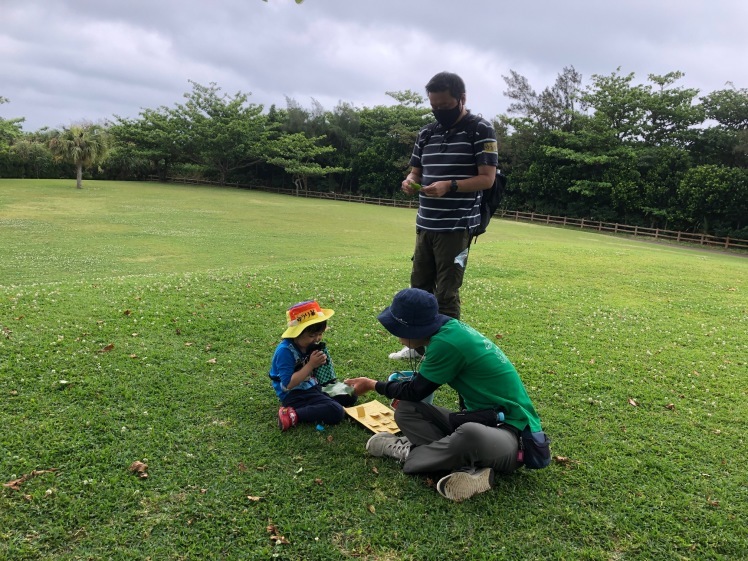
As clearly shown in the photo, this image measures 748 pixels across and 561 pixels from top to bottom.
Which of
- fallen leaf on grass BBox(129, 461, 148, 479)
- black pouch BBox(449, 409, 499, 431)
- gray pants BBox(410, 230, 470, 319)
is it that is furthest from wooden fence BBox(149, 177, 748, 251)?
fallen leaf on grass BBox(129, 461, 148, 479)

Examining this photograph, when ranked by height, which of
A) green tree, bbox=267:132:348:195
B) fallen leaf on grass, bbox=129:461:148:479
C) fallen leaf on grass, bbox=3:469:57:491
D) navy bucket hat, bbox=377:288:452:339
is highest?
green tree, bbox=267:132:348:195

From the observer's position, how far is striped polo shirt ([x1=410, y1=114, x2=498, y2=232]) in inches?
173

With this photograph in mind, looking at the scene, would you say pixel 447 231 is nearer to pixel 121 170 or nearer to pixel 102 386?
pixel 102 386

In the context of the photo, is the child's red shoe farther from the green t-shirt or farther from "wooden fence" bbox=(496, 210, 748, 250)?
"wooden fence" bbox=(496, 210, 748, 250)

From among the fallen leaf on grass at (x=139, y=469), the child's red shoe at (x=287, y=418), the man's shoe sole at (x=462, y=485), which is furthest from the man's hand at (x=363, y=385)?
the fallen leaf on grass at (x=139, y=469)

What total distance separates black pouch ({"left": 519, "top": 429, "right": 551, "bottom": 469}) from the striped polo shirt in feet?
6.64

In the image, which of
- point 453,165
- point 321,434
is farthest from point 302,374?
point 453,165

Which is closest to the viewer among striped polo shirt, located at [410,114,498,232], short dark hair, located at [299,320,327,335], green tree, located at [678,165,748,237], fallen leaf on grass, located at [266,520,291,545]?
fallen leaf on grass, located at [266,520,291,545]

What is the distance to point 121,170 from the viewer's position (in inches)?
2045

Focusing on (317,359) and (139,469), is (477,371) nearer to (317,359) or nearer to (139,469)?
(317,359)

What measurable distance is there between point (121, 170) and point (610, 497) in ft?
189

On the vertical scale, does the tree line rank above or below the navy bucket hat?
above

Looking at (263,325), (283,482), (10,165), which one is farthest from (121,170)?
(283,482)

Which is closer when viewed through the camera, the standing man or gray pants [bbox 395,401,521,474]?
gray pants [bbox 395,401,521,474]
